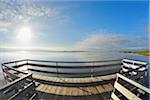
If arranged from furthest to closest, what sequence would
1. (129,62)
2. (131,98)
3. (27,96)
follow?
1. (129,62)
2. (27,96)
3. (131,98)

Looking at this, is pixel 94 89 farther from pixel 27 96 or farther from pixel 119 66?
pixel 119 66

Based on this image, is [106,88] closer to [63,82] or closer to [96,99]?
[96,99]

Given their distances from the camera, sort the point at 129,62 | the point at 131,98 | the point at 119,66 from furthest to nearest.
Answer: the point at 119,66, the point at 129,62, the point at 131,98

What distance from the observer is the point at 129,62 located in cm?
830

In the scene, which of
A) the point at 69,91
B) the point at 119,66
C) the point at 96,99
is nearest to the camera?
the point at 96,99

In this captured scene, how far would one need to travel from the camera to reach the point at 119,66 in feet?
30.2

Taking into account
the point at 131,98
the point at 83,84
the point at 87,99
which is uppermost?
the point at 131,98

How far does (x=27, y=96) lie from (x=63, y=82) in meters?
1.69

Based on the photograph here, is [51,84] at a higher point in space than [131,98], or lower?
lower

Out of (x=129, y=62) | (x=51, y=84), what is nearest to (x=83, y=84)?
(x=51, y=84)

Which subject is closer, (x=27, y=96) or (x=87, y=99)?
(x=27, y=96)

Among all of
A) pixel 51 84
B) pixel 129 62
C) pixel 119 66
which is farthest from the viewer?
pixel 119 66

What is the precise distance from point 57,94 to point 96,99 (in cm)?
123

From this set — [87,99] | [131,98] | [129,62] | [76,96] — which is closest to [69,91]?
[76,96]
